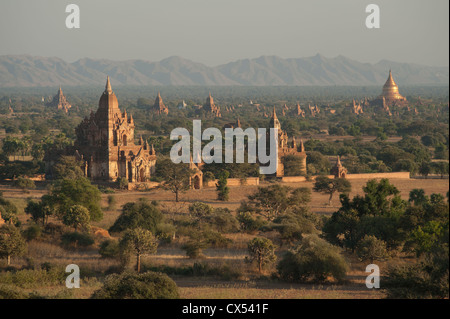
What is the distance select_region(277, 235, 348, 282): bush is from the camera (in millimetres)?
25453

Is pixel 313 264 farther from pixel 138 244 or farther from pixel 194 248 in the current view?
pixel 138 244

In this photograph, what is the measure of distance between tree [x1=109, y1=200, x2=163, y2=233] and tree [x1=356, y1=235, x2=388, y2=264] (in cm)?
1062

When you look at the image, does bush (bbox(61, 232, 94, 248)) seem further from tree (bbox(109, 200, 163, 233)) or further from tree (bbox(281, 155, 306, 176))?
tree (bbox(281, 155, 306, 176))

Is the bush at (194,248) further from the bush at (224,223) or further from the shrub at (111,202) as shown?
the shrub at (111,202)

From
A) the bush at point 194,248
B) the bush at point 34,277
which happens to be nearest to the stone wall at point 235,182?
the bush at point 194,248

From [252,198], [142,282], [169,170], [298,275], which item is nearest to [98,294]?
[142,282]

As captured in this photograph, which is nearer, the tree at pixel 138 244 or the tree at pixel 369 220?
the tree at pixel 138 244

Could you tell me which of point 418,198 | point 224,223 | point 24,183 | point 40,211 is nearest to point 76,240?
point 40,211

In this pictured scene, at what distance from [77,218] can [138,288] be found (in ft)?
44.7

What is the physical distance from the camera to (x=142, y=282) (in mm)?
22094

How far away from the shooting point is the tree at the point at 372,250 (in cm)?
2789

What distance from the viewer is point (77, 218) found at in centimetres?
3453

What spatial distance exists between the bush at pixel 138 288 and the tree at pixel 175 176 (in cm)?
2457
